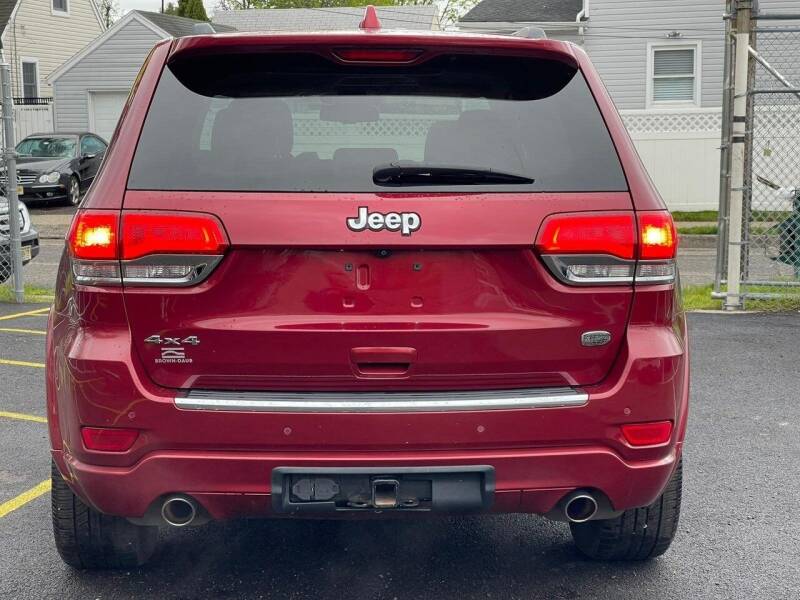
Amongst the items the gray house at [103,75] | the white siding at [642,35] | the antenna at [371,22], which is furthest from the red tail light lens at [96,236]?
the gray house at [103,75]

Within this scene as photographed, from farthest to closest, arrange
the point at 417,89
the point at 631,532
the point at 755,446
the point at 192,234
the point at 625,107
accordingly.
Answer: the point at 625,107
the point at 755,446
the point at 631,532
the point at 417,89
the point at 192,234

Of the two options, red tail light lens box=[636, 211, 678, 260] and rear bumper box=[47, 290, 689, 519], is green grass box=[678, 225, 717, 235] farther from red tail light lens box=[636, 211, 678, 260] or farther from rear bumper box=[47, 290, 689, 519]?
rear bumper box=[47, 290, 689, 519]

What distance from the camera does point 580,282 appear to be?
3.12 meters

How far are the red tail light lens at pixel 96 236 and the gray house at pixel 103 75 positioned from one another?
89.4ft

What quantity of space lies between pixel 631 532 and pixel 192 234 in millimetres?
1871

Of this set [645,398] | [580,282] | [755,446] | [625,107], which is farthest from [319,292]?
[625,107]

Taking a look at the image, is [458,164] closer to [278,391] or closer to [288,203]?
[288,203]

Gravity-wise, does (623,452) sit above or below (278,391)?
below

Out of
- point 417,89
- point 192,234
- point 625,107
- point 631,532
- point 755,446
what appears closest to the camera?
point 192,234

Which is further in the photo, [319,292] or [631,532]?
[631,532]

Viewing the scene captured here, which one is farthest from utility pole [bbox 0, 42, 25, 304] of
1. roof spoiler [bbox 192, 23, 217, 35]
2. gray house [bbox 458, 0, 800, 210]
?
gray house [bbox 458, 0, 800, 210]

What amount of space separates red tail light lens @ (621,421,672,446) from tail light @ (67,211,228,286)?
1309 millimetres

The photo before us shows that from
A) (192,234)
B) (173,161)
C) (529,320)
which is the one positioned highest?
(173,161)

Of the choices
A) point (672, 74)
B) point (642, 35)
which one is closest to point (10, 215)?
point (642, 35)
